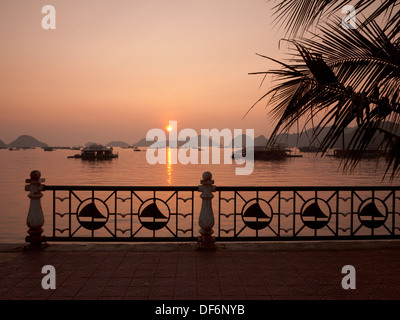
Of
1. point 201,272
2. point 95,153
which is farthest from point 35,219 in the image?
point 95,153

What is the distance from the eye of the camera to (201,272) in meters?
5.39

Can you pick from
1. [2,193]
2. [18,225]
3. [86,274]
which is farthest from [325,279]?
[2,193]

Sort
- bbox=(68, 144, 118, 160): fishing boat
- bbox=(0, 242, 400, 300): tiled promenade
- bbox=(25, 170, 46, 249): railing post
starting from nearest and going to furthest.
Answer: bbox=(0, 242, 400, 300): tiled promenade
bbox=(25, 170, 46, 249): railing post
bbox=(68, 144, 118, 160): fishing boat

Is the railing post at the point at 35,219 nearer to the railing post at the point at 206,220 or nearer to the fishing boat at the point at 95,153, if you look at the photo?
the railing post at the point at 206,220

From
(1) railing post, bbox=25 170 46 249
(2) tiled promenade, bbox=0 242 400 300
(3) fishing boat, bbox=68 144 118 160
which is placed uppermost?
(1) railing post, bbox=25 170 46 249

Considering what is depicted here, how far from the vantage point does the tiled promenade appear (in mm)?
4559

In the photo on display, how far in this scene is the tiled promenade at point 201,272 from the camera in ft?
15.0

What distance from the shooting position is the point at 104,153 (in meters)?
144

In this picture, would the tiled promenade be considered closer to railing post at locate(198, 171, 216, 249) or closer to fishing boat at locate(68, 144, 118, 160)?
railing post at locate(198, 171, 216, 249)

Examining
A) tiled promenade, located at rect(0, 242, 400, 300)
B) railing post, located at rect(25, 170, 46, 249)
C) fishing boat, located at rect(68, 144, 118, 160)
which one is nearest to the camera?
tiled promenade, located at rect(0, 242, 400, 300)

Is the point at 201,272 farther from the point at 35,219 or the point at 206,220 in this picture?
the point at 35,219

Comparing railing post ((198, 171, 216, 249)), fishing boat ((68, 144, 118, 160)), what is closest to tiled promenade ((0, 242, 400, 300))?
railing post ((198, 171, 216, 249))

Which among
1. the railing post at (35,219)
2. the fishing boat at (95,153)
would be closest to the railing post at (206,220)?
the railing post at (35,219)
